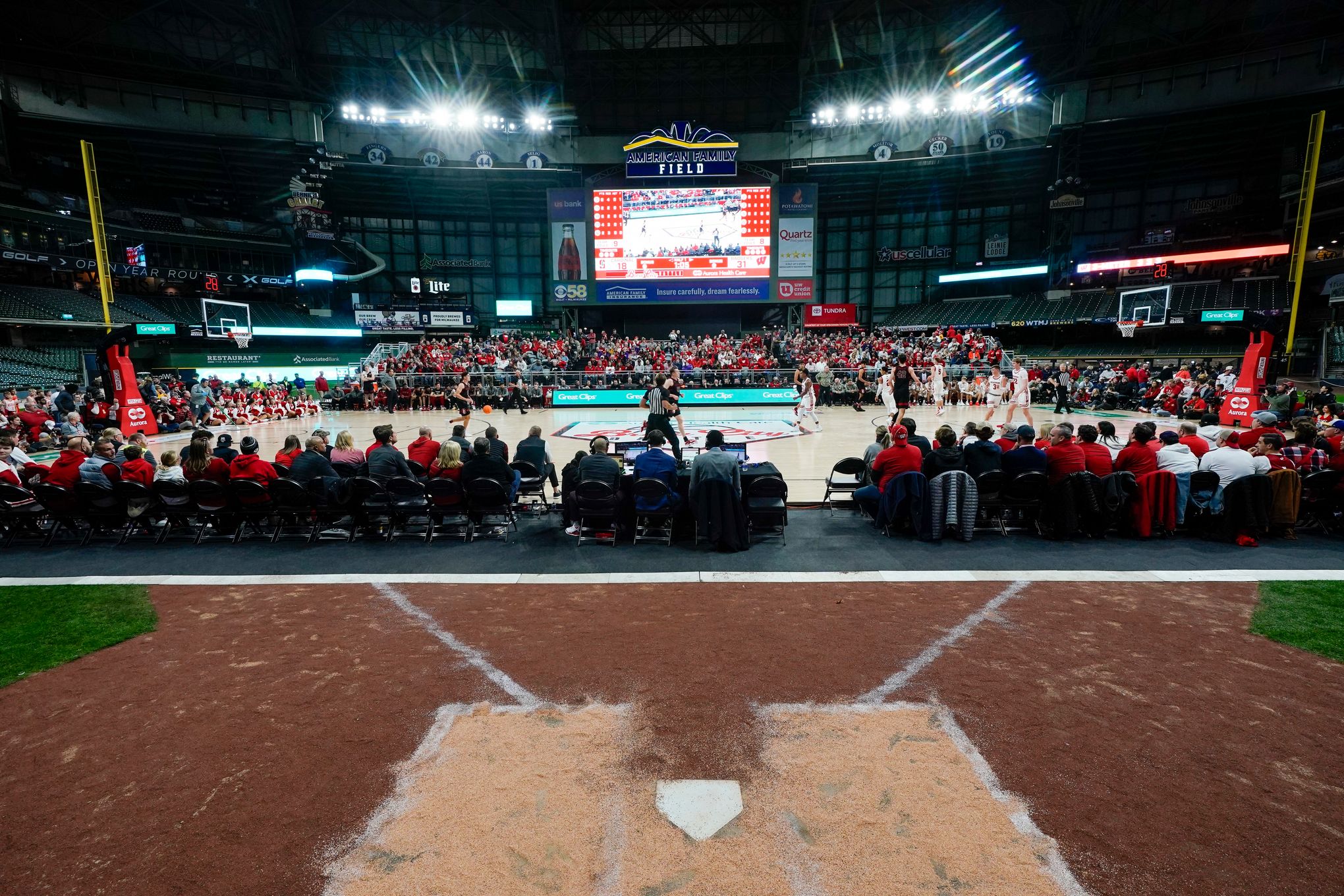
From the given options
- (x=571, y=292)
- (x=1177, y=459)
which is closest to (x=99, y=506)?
(x=1177, y=459)

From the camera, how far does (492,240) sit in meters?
44.5

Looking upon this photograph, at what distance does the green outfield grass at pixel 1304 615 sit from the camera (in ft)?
16.2

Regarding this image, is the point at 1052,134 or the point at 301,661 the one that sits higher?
the point at 1052,134

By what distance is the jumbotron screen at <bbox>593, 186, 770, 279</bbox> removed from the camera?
34719mm

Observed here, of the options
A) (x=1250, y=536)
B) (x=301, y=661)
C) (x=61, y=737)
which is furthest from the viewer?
(x=1250, y=536)

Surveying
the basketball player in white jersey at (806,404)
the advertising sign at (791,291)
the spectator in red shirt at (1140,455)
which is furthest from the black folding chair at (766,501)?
the advertising sign at (791,291)

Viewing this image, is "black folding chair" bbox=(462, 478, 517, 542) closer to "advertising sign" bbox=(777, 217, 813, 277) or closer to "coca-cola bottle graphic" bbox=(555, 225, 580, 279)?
"coca-cola bottle graphic" bbox=(555, 225, 580, 279)

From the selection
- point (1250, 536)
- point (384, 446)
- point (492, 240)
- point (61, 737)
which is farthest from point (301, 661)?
point (492, 240)

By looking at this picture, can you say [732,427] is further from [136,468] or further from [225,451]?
[136,468]

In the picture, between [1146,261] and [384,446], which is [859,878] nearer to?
[384,446]

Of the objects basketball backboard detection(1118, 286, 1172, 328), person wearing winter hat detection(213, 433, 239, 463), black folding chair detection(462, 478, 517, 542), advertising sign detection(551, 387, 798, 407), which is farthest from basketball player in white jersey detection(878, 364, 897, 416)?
person wearing winter hat detection(213, 433, 239, 463)

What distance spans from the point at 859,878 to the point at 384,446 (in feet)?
25.4

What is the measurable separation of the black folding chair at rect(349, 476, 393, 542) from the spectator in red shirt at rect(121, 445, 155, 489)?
9.39 feet

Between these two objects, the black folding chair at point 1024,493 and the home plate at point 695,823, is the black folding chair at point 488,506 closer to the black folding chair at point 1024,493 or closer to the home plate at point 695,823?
the home plate at point 695,823
